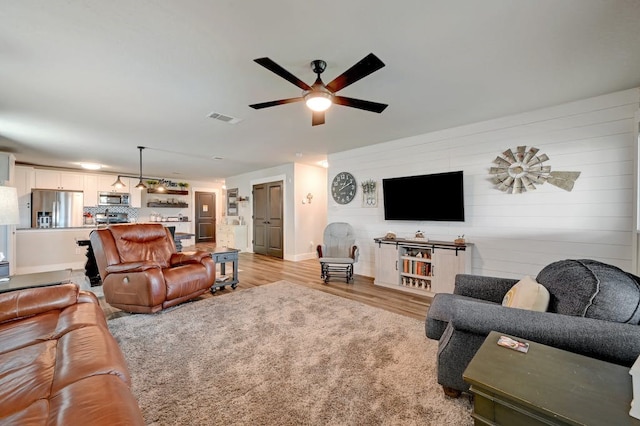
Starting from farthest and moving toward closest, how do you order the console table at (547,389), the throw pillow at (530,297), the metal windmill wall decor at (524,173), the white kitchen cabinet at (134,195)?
the white kitchen cabinet at (134,195) < the metal windmill wall decor at (524,173) < the throw pillow at (530,297) < the console table at (547,389)

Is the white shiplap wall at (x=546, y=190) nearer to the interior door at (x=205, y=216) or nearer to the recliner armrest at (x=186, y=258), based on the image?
the recliner armrest at (x=186, y=258)

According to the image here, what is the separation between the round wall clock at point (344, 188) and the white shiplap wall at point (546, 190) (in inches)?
41.7

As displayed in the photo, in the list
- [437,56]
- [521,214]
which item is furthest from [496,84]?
[521,214]

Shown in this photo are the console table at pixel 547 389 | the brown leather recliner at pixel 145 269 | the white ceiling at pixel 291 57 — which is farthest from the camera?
the brown leather recliner at pixel 145 269

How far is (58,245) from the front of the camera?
18.6 feet

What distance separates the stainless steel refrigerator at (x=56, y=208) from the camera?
599 cm

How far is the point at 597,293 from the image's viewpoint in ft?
4.33

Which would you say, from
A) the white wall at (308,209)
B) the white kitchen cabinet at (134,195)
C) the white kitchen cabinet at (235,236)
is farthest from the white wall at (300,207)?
the white kitchen cabinet at (134,195)

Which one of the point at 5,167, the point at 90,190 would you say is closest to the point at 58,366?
the point at 5,167

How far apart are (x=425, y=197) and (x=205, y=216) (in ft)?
28.2

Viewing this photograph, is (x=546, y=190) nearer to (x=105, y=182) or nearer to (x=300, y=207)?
(x=300, y=207)

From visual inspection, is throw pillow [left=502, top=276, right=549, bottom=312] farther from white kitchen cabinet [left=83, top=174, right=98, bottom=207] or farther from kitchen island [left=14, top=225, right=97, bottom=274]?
white kitchen cabinet [left=83, top=174, right=98, bottom=207]

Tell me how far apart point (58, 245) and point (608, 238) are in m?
9.24

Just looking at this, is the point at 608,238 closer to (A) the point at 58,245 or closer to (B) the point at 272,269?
(B) the point at 272,269
